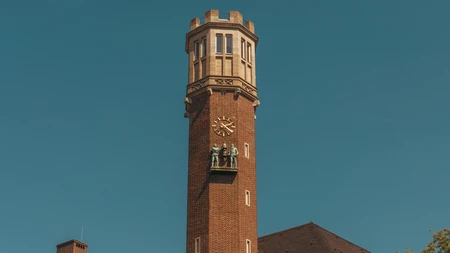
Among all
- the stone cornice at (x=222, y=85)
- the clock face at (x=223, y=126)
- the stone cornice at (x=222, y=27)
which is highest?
the stone cornice at (x=222, y=27)

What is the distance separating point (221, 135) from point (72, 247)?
20.1 meters

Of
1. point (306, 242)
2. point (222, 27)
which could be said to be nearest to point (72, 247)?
point (306, 242)

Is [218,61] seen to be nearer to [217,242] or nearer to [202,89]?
[202,89]

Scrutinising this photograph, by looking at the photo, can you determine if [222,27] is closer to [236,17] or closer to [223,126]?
[236,17]

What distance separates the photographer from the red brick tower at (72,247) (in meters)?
68.4

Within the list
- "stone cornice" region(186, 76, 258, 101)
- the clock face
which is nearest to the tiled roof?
the clock face

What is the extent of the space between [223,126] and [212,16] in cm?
857

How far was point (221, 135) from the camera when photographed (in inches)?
2149

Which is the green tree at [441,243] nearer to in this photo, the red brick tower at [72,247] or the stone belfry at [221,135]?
the stone belfry at [221,135]

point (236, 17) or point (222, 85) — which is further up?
point (236, 17)

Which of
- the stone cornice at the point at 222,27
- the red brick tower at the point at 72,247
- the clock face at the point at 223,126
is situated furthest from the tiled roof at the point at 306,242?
the red brick tower at the point at 72,247

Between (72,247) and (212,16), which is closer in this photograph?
(212,16)

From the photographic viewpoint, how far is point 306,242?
58.4 m

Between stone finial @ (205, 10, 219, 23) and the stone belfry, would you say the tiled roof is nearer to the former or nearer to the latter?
the stone belfry
